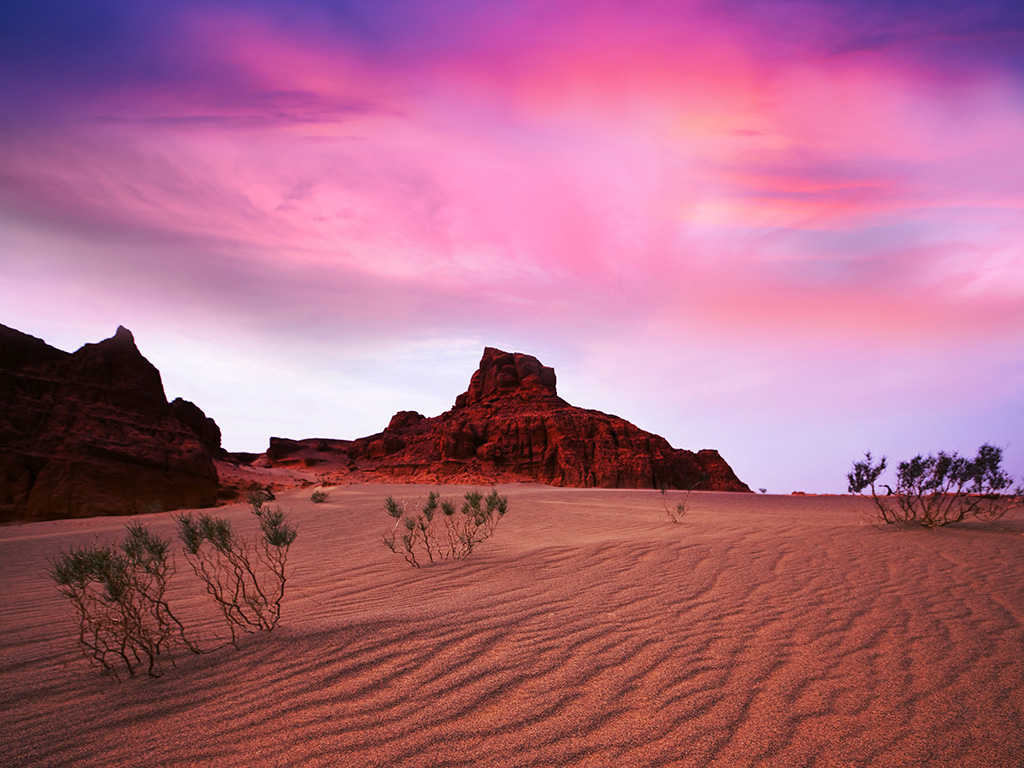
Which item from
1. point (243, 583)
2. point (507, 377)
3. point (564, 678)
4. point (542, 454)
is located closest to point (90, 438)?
point (243, 583)

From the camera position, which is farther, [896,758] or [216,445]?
[216,445]

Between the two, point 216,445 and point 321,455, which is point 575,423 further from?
point 321,455

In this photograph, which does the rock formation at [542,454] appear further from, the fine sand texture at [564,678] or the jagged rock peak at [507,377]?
the fine sand texture at [564,678]

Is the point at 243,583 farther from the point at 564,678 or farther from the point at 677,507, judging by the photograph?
the point at 677,507

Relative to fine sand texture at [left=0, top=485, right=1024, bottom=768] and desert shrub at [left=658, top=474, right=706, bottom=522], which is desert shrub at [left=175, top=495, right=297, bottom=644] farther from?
desert shrub at [left=658, top=474, right=706, bottom=522]

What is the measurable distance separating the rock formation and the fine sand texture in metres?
30.4

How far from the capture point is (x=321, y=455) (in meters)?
65.3

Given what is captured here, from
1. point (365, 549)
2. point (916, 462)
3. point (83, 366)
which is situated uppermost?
point (83, 366)

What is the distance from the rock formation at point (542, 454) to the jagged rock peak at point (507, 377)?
65 cm

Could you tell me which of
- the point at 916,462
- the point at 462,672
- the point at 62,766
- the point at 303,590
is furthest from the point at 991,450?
the point at 62,766

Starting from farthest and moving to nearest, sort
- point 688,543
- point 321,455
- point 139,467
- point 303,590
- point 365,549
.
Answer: point 321,455, point 139,467, point 365,549, point 688,543, point 303,590

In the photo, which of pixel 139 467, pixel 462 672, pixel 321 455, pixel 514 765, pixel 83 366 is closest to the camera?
pixel 514 765

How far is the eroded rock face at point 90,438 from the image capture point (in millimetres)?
15156

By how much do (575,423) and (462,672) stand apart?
128 ft
